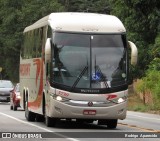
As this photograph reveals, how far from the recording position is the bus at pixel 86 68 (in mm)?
20797

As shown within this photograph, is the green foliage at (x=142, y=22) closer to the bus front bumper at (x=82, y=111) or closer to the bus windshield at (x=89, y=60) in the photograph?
the bus windshield at (x=89, y=60)

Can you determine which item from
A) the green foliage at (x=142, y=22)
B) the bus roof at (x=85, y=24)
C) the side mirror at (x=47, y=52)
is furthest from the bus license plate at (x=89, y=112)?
the green foliage at (x=142, y=22)

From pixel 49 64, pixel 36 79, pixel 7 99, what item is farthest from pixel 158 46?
pixel 49 64

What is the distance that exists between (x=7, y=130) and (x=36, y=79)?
463 centimetres

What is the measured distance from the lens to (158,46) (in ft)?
149

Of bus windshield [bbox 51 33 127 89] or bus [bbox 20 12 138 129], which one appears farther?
bus windshield [bbox 51 33 127 89]

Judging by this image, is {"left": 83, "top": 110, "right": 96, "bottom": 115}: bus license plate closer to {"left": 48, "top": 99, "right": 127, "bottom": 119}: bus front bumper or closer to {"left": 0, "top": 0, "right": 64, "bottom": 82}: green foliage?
{"left": 48, "top": 99, "right": 127, "bottom": 119}: bus front bumper

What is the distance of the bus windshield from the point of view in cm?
2098

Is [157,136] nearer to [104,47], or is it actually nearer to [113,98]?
[113,98]

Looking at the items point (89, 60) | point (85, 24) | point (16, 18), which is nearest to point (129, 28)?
point (16, 18)

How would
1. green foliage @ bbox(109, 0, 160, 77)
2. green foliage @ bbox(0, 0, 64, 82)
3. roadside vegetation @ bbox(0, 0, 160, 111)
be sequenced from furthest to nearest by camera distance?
1. green foliage @ bbox(0, 0, 64, 82)
2. green foliage @ bbox(109, 0, 160, 77)
3. roadside vegetation @ bbox(0, 0, 160, 111)

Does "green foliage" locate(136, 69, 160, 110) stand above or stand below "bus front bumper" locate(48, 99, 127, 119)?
below

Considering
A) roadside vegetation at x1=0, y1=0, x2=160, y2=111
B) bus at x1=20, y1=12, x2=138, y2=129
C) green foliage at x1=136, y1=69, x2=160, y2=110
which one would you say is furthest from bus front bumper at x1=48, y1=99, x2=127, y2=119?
green foliage at x1=136, y1=69, x2=160, y2=110

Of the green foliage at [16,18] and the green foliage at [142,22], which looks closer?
the green foliage at [142,22]
